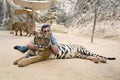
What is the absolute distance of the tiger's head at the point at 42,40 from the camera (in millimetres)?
6117

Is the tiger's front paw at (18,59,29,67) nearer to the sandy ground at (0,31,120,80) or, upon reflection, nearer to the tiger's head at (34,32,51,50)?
the sandy ground at (0,31,120,80)

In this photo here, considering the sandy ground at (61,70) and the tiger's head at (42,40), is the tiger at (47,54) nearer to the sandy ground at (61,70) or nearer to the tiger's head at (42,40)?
the tiger's head at (42,40)

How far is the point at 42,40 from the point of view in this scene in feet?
20.1

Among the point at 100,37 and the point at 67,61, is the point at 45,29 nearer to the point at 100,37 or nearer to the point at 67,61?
the point at 67,61

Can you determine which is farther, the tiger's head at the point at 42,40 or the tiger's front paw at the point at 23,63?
the tiger's head at the point at 42,40

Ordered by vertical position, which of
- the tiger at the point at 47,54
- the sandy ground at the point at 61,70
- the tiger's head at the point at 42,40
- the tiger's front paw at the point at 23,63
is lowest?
the sandy ground at the point at 61,70

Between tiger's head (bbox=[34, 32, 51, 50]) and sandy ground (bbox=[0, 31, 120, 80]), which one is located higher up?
tiger's head (bbox=[34, 32, 51, 50])

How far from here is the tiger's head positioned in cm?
612

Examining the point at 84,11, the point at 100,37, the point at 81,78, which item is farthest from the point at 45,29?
the point at 84,11

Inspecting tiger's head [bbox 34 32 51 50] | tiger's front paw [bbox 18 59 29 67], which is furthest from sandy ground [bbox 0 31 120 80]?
tiger's head [bbox 34 32 51 50]

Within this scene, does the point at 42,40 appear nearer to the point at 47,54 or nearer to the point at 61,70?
the point at 47,54

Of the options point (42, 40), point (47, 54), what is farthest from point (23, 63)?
point (47, 54)

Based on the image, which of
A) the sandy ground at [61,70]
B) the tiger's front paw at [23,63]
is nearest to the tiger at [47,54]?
the tiger's front paw at [23,63]

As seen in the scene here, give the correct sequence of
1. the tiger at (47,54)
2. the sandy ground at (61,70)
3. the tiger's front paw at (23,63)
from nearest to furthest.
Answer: the sandy ground at (61,70) < the tiger's front paw at (23,63) < the tiger at (47,54)
